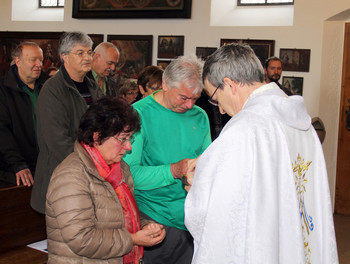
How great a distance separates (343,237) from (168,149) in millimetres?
4910

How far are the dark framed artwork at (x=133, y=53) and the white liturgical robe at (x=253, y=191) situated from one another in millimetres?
7469

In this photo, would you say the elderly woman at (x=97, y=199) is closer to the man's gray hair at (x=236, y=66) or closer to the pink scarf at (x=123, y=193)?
the pink scarf at (x=123, y=193)

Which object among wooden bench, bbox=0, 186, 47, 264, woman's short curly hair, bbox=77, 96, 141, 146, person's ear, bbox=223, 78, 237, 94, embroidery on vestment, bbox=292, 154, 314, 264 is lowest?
wooden bench, bbox=0, 186, 47, 264

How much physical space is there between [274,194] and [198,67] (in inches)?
49.9

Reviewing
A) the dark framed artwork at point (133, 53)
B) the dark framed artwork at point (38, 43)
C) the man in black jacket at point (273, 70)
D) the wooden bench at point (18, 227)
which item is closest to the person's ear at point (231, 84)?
the wooden bench at point (18, 227)

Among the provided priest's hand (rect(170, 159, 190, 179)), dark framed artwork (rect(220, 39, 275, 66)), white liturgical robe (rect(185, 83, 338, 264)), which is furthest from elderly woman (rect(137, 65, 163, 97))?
dark framed artwork (rect(220, 39, 275, 66))

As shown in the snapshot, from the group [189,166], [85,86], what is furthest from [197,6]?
[189,166]

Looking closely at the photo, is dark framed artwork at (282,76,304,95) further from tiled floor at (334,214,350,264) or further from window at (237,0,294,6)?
tiled floor at (334,214,350,264)

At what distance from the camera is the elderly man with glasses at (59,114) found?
12.3 ft

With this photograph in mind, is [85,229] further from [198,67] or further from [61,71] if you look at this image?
[61,71]

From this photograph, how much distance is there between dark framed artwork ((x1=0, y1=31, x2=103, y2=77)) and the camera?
10609mm

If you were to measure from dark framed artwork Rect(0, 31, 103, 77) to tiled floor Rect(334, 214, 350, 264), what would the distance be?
6.45m

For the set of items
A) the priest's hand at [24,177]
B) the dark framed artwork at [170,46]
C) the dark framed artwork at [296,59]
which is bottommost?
the priest's hand at [24,177]

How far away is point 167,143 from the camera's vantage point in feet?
10.5
